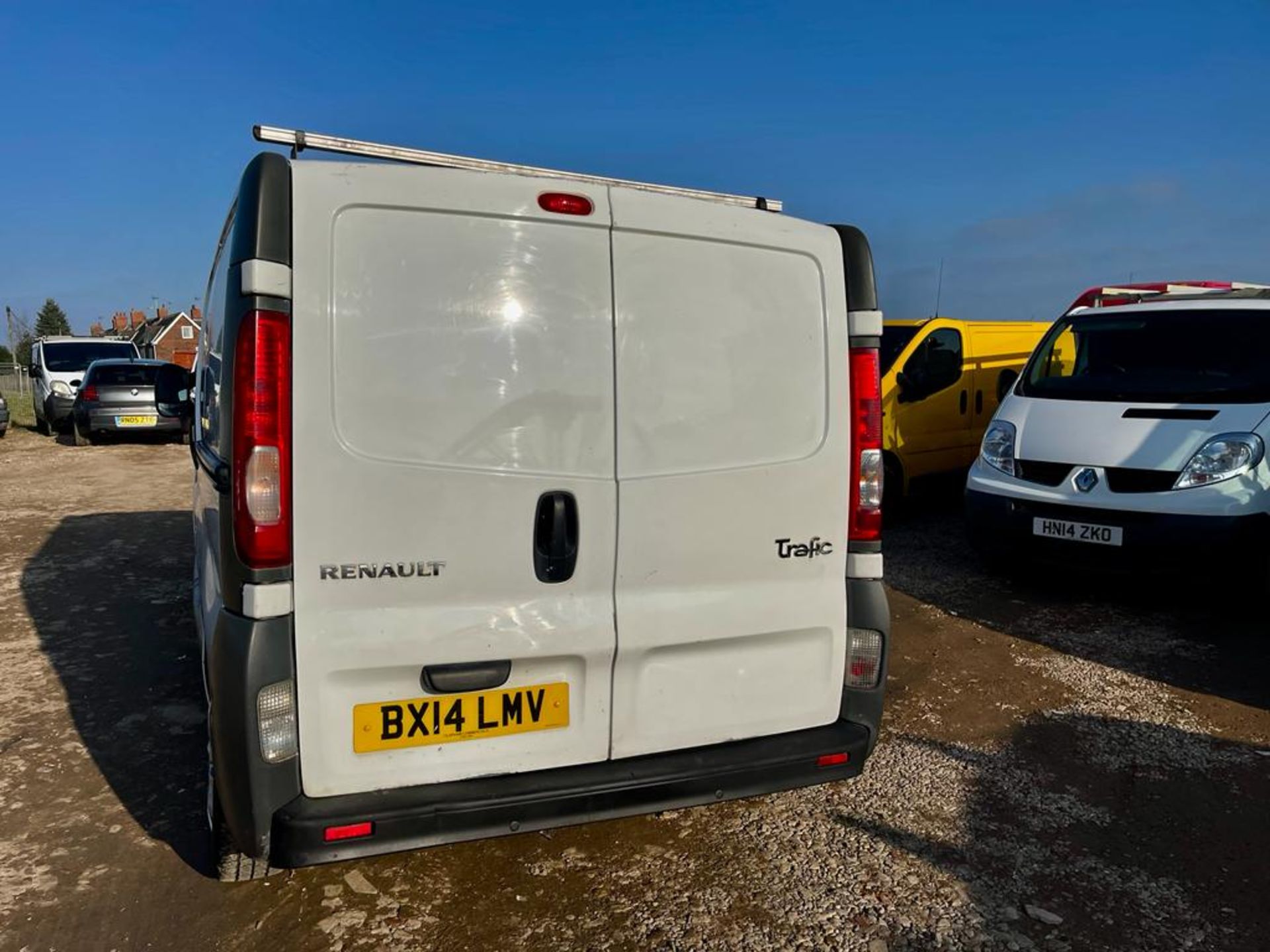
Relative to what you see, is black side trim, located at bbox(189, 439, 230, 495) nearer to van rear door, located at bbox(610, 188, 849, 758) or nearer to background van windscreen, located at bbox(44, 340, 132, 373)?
van rear door, located at bbox(610, 188, 849, 758)

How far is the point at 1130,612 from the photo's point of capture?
5980 millimetres

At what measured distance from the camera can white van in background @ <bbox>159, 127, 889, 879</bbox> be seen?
2.39 meters

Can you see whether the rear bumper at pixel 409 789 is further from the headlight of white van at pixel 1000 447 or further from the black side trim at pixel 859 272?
the headlight of white van at pixel 1000 447

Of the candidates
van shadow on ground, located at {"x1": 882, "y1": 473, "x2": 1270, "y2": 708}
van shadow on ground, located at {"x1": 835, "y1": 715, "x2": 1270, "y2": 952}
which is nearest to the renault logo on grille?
van shadow on ground, located at {"x1": 882, "y1": 473, "x2": 1270, "y2": 708}

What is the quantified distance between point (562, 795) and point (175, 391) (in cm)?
305

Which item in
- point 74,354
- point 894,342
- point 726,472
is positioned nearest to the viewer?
point 726,472

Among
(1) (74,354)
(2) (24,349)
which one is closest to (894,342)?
(1) (74,354)

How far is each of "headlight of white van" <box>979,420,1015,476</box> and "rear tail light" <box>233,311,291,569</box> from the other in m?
5.27

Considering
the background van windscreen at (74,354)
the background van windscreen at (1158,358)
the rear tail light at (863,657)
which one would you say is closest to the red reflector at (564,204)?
the rear tail light at (863,657)

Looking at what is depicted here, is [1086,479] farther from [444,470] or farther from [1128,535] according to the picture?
[444,470]

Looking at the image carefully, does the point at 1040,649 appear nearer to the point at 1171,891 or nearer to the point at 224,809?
the point at 1171,891

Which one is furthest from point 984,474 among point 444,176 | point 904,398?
point 444,176

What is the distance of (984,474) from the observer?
21.2 ft

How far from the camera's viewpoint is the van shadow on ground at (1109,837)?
9.14ft
